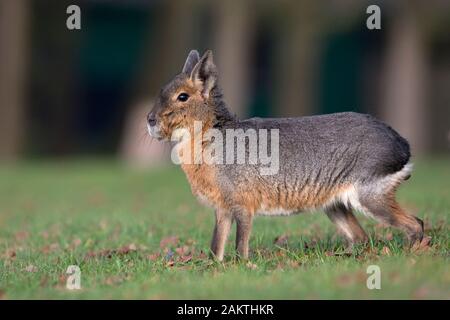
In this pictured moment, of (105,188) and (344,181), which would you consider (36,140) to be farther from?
(344,181)

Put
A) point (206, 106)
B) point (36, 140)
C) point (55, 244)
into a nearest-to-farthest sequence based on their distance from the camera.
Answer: point (206, 106) < point (55, 244) < point (36, 140)

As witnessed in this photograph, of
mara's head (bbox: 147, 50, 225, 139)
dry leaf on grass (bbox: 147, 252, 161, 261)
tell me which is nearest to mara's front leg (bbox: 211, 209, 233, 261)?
dry leaf on grass (bbox: 147, 252, 161, 261)

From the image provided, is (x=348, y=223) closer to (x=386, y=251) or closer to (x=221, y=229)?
(x=386, y=251)

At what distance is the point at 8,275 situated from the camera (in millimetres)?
9055

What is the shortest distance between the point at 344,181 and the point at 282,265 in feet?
3.41

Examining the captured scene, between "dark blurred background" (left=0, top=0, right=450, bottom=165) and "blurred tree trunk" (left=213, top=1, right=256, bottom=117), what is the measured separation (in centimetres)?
3

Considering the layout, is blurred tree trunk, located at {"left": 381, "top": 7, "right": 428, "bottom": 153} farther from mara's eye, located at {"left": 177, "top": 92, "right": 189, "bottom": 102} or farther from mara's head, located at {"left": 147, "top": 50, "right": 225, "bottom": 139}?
mara's eye, located at {"left": 177, "top": 92, "right": 189, "bottom": 102}

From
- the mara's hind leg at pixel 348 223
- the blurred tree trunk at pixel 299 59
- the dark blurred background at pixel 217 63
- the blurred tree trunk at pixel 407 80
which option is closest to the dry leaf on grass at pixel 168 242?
the mara's hind leg at pixel 348 223

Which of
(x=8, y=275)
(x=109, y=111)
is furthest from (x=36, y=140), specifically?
(x=8, y=275)

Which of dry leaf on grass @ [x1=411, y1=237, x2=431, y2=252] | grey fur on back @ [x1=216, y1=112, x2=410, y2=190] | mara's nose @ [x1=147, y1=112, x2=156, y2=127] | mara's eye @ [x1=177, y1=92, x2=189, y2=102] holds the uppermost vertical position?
mara's eye @ [x1=177, y1=92, x2=189, y2=102]

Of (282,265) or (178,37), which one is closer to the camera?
(282,265)

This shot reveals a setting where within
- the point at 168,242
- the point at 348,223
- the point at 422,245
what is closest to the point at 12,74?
the point at 168,242

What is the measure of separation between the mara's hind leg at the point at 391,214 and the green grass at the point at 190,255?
0.19 m

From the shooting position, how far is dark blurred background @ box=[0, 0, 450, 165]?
26594mm
